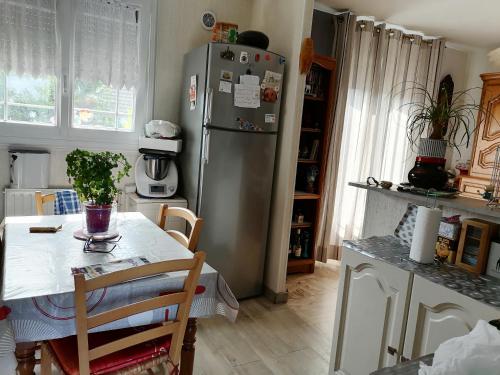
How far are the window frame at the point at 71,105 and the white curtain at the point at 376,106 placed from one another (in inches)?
73.3

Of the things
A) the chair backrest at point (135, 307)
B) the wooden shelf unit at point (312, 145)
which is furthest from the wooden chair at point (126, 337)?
the wooden shelf unit at point (312, 145)

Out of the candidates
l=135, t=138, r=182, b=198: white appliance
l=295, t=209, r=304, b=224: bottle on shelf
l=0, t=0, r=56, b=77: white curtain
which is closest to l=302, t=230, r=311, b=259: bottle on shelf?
l=295, t=209, r=304, b=224: bottle on shelf

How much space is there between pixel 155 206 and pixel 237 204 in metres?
0.61

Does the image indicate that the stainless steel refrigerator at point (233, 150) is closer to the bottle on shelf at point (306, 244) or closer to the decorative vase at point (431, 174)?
the bottle on shelf at point (306, 244)

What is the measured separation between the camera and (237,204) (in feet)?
9.16

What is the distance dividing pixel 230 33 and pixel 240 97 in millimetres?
570

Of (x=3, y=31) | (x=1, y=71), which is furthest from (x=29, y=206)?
(x=3, y=31)

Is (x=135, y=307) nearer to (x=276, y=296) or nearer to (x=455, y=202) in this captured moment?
(x=455, y=202)

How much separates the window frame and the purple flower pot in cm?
141

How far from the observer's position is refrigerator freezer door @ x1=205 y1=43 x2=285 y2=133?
8.50 feet

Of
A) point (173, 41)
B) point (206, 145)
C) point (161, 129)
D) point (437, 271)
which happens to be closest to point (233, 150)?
point (206, 145)

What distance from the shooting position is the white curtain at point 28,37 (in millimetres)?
2551

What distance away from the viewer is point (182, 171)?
303cm

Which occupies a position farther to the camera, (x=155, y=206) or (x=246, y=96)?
(x=155, y=206)
